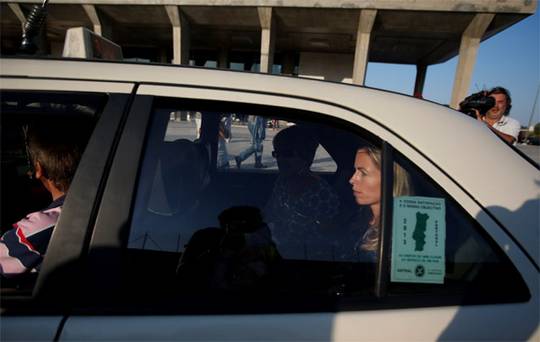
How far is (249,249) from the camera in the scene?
103cm

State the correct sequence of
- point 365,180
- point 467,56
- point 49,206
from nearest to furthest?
point 365,180, point 49,206, point 467,56

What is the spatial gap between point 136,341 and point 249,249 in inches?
15.6

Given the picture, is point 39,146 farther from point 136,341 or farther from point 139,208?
point 136,341

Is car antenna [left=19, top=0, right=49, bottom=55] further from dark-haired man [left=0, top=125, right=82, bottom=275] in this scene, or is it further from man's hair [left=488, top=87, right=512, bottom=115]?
man's hair [left=488, top=87, right=512, bottom=115]

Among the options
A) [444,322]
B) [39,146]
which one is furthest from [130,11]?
[444,322]

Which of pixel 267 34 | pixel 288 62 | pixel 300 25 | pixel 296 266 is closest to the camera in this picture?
pixel 296 266

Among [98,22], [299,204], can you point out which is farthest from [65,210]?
[98,22]

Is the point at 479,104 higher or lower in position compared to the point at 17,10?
lower

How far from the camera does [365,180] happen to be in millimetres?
1125

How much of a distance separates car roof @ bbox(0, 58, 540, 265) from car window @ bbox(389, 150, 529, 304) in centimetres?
7

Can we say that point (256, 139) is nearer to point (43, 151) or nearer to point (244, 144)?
point (244, 144)

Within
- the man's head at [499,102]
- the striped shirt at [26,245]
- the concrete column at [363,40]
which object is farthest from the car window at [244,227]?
the concrete column at [363,40]

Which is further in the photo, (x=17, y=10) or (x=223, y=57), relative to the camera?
(x=223, y=57)

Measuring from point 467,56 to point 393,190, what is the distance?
1939 cm
